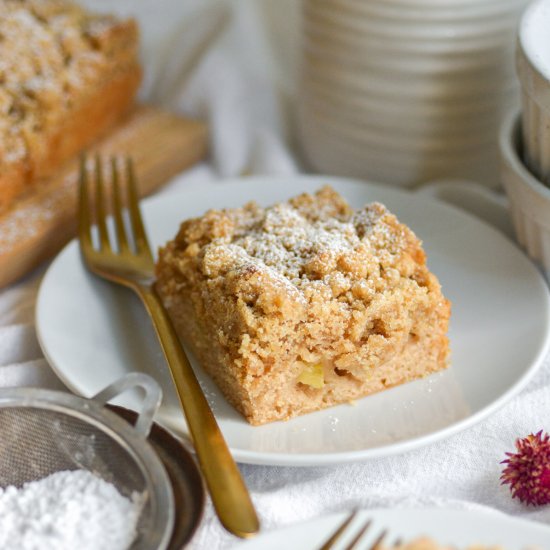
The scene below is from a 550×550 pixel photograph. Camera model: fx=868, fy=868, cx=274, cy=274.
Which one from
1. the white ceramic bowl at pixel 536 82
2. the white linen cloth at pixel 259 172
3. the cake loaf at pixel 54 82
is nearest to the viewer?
the white linen cloth at pixel 259 172

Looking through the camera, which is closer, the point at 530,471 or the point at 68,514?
the point at 68,514

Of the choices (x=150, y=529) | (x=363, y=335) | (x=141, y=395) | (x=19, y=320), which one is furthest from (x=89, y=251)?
(x=150, y=529)

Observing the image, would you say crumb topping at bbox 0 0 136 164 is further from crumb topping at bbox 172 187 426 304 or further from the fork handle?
the fork handle

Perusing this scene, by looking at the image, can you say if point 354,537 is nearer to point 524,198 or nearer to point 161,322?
point 161,322

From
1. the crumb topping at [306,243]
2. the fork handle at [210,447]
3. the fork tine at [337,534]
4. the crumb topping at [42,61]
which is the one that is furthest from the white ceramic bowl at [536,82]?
the crumb topping at [42,61]

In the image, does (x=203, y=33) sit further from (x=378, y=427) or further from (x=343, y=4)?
(x=378, y=427)

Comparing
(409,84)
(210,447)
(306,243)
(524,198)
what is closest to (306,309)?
(306,243)

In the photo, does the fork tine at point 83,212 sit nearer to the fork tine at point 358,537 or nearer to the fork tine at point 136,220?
the fork tine at point 136,220
